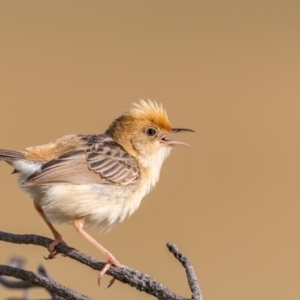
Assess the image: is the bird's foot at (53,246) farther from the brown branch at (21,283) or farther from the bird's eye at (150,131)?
the bird's eye at (150,131)

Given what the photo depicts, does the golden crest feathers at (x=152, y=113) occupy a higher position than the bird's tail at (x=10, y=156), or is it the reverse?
the golden crest feathers at (x=152, y=113)

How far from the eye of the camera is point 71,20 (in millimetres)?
21781

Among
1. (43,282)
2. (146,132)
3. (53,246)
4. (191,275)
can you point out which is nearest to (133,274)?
(191,275)

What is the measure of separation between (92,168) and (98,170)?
4cm

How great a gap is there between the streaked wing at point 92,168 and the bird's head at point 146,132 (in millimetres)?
96

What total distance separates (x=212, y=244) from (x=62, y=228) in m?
2.35

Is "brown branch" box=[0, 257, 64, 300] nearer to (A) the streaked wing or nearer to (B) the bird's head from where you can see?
(A) the streaked wing

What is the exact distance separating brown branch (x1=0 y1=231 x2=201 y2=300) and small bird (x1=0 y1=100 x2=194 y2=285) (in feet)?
1.49

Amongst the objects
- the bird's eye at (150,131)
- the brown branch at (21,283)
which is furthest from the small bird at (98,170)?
the brown branch at (21,283)

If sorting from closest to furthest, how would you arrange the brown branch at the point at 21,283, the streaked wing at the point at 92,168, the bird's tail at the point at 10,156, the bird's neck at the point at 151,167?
the brown branch at the point at 21,283 < the streaked wing at the point at 92,168 < the bird's tail at the point at 10,156 < the bird's neck at the point at 151,167

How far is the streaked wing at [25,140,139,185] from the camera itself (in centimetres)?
528

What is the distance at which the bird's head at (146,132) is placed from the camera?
6.14 m

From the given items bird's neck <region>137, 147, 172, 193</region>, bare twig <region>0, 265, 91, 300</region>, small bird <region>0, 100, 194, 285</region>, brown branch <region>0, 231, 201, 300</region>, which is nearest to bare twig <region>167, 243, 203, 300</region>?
brown branch <region>0, 231, 201, 300</region>

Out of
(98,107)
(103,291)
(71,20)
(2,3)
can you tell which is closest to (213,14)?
(71,20)
